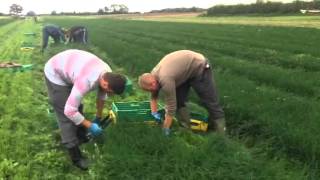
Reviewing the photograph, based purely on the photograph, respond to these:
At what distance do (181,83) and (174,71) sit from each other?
45 cm

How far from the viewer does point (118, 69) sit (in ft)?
46.0

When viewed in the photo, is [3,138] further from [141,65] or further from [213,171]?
[141,65]

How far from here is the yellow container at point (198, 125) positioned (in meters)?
7.43

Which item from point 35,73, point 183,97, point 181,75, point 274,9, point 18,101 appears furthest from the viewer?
point 274,9

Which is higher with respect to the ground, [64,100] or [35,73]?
[64,100]

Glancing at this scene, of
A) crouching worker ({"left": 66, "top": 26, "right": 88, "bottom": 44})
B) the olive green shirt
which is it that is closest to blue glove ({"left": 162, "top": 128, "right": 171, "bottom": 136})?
the olive green shirt

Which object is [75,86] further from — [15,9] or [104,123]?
[15,9]

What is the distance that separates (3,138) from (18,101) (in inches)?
97.5

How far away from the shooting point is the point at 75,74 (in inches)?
218

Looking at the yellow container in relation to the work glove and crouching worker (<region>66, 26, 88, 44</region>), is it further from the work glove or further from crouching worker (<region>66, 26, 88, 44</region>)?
crouching worker (<region>66, 26, 88, 44</region>)

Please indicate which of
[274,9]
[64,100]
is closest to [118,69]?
[64,100]

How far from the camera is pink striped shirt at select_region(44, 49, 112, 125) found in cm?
537

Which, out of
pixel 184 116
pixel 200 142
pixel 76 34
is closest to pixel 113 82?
pixel 200 142

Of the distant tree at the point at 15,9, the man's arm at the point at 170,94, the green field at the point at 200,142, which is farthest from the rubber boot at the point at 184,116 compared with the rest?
the distant tree at the point at 15,9
